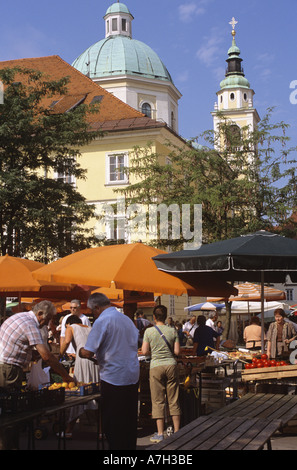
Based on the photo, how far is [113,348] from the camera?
6648mm

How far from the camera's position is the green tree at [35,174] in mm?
25391

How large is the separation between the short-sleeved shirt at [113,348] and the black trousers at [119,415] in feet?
0.26

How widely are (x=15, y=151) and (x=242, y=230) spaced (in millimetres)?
10052

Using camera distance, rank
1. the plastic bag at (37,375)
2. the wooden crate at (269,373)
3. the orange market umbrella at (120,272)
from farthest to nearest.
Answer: the wooden crate at (269,373)
the orange market umbrella at (120,272)
the plastic bag at (37,375)

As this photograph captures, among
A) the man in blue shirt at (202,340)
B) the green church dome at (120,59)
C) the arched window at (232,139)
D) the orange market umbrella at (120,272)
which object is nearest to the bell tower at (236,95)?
the green church dome at (120,59)

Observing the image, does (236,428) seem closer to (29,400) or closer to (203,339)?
(29,400)

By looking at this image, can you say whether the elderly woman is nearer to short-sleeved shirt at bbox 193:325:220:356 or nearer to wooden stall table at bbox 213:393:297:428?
short-sleeved shirt at bbox 193:325:220:356

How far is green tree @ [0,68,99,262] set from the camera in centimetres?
2539

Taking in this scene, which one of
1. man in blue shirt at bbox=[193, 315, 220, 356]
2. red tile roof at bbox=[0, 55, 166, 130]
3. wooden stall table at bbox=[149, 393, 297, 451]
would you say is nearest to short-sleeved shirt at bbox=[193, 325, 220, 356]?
man in blue shirt at bbox=[193, 315, 220, 356]

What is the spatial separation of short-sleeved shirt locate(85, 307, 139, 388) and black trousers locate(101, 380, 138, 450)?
0.08 meters

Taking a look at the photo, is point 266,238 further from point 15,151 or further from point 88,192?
point 88,192

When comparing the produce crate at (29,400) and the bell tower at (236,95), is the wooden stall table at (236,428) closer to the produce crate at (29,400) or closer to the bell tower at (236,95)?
the produce crate at (29,400)

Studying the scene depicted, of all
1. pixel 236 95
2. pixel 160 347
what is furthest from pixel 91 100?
pixel 236 95

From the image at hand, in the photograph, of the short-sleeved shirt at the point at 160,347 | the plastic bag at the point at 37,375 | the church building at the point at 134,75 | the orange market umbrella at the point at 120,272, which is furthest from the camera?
the church building at the point at 134,75
